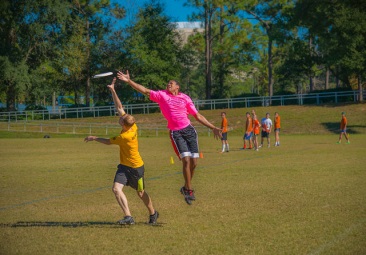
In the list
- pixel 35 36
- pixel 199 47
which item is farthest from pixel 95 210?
pixel 199 47

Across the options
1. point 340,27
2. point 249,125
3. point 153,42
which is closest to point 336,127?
point 340,27

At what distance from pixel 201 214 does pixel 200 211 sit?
32cm

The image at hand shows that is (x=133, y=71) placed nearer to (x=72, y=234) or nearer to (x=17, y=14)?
(x=17, y=14)

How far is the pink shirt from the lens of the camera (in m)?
10.2

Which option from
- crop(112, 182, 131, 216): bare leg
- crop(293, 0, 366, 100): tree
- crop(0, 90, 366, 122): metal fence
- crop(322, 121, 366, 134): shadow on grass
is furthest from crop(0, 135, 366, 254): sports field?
crop(0, 90, 366, 122): metal fence

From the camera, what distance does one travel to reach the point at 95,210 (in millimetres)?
10117

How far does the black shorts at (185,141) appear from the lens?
1034cm

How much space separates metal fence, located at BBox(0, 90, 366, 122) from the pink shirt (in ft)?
162

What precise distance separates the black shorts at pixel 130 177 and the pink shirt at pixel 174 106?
Answer: 187 centimetres

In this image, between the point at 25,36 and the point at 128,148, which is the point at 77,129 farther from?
the point at 128,148

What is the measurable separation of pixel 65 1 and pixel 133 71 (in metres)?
14.1

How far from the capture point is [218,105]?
6316 centimetres

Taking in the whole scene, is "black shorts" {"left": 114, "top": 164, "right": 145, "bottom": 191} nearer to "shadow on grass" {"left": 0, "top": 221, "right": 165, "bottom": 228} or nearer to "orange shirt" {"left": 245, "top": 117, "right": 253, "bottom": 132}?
"shadow on grass" {"left": 0, "top": 221, "right": 165, "bottom": 228}

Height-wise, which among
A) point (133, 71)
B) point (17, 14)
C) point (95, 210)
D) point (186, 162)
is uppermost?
point (17, 14)
